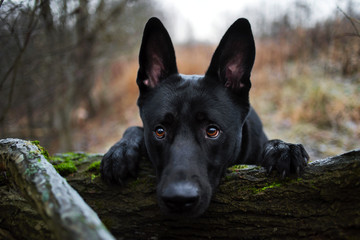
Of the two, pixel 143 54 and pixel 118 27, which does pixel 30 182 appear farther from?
pixel 118 27

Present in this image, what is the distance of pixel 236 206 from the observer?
1943mm

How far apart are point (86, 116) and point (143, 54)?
1096cm

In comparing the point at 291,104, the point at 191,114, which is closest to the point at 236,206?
the point at 191,114

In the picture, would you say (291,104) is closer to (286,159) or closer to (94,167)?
(286,159)

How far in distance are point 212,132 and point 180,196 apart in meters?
0.66

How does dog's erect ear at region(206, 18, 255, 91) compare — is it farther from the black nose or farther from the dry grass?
the dry grass

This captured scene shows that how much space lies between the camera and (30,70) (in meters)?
5.11

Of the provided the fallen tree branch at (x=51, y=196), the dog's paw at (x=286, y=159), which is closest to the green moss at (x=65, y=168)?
the fallen tree branch at (x=51, y=196)

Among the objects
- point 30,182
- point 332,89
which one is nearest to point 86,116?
point 332,89

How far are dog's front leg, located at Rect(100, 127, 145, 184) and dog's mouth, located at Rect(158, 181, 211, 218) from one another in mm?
523

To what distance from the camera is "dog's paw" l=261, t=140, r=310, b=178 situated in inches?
74.8

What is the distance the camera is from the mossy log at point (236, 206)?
1.75m

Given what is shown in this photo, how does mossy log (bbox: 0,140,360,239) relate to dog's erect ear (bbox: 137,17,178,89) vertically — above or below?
below

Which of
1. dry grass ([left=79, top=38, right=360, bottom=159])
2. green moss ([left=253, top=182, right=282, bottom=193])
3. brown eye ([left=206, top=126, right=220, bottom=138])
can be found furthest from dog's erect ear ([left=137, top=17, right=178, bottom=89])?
dry grass ([left=79, top=38, right=360, bottom=159])
